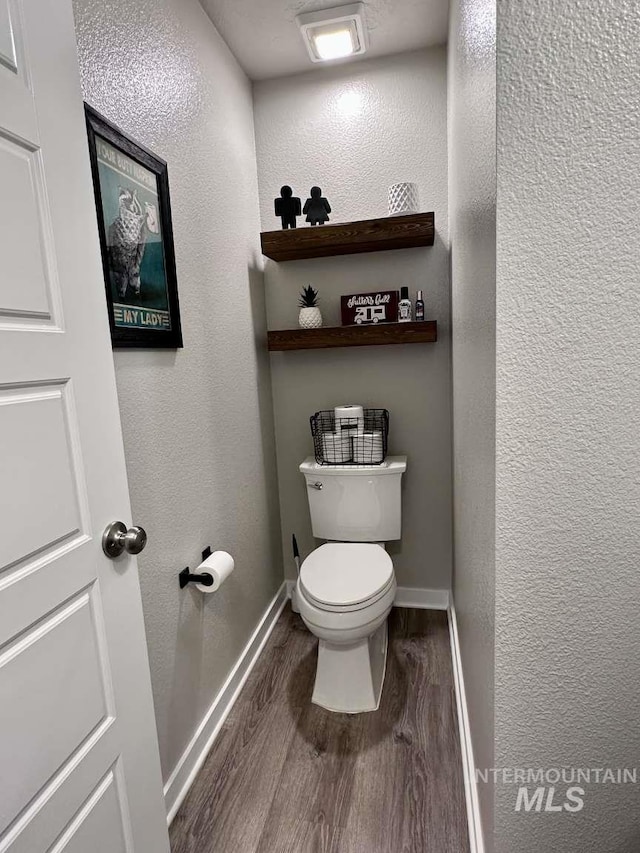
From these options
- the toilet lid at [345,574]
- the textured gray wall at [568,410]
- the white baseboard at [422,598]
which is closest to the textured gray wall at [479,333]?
the textured gray wall at [568,410]

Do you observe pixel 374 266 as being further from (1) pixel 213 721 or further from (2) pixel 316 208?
(1) pixel 213 721

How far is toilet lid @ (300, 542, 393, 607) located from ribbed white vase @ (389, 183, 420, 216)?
140cm

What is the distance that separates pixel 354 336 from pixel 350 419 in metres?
0.37

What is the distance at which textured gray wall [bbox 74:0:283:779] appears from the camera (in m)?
1.28

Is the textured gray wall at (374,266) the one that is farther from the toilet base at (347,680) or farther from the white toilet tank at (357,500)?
the toilet base at (347,680)

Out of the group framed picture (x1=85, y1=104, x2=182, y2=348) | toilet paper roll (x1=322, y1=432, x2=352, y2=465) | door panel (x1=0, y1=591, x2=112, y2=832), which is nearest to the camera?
door panel (x1=0, y1=591, x2=112, y2=832)

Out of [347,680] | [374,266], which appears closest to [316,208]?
[374,266]

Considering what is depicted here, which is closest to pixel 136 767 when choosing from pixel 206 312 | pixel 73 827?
pixel 73 827

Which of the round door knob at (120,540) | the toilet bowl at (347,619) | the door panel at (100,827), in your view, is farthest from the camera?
the toilet bowl at (347,619)

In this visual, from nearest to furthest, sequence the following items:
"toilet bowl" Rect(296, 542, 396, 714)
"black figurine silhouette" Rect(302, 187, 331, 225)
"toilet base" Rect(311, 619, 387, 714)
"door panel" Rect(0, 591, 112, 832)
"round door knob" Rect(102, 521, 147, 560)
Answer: "door panel" Rect(0, 591, 112, 832)
"round door knob" Rect(102, 521, 147, 560)
"toilet bowl" Rect(296, 542, 396, 714)
"toilet base" Rect(311, 619, 387, 714)
"black figurine silhouette" Rect(302, 187, 331, 225)

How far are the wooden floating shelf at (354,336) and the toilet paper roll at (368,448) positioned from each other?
408 mm

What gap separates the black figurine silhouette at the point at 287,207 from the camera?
6.64 ft

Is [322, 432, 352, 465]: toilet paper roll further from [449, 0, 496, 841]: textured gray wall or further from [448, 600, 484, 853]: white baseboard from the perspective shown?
[448, 600, 484, 853]: white baseboard

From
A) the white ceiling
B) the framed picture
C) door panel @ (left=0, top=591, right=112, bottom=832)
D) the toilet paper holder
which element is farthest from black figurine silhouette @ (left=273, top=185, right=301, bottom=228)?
door panel @ (left=0, top=591, right=112, bottom=832)
